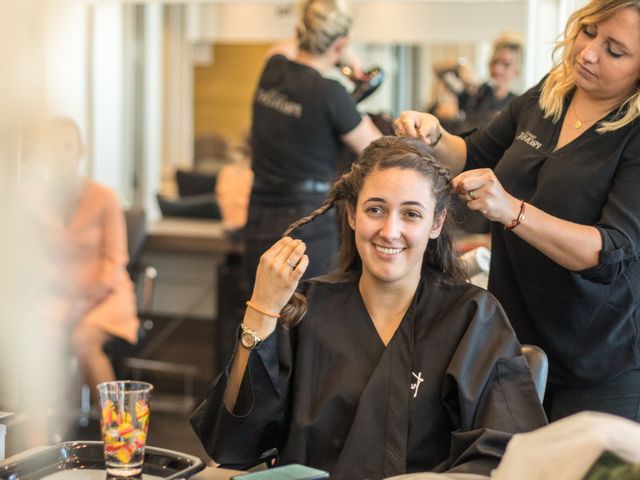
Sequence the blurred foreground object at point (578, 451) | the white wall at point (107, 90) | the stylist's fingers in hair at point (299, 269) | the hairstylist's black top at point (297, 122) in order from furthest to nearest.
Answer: the white wall at point (107, 90), the hairstylist's black top at point (297, 122), the stylist's fingers in hair at point (299, 269), the blurred foreground object at point (578, 451)

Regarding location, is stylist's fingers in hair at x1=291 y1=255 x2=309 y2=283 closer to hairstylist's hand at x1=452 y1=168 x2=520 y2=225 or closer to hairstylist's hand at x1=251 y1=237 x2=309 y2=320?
hairstylist's hand at x1=251 y1=237 x2=309 y2=320

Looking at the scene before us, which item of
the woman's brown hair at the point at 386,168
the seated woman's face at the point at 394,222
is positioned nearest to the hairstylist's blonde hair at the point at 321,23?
the woman's brown hair at the point at 386,168

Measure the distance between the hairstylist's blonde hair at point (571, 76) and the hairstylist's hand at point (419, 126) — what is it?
21 cm

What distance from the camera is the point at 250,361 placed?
1592mm

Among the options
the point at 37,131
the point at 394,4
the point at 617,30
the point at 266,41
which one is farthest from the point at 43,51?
the point at 266,41

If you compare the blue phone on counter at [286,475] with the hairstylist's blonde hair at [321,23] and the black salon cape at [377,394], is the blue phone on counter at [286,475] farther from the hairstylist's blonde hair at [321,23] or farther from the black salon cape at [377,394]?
the hairstylist's blonde hair at [321,23]

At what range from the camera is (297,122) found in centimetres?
307

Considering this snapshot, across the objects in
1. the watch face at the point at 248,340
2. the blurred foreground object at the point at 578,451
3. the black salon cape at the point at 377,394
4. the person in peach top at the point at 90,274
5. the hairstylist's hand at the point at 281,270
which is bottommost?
the person in peach top at the point at 90,274

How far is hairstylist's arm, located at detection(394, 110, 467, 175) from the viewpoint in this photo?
6.35 feet

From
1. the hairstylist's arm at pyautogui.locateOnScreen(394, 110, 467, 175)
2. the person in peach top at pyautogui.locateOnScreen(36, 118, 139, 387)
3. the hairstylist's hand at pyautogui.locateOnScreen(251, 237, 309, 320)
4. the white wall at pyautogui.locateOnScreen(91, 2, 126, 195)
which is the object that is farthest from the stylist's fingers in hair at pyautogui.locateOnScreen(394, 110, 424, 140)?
the white wall at pyautogui.locateOnScreen(91, 2, 126, 195)

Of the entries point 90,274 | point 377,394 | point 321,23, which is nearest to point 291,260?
point 377,394

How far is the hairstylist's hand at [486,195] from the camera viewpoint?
1.67m

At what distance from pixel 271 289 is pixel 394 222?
246 millimetres

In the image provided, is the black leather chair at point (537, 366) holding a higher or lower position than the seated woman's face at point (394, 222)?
lower
